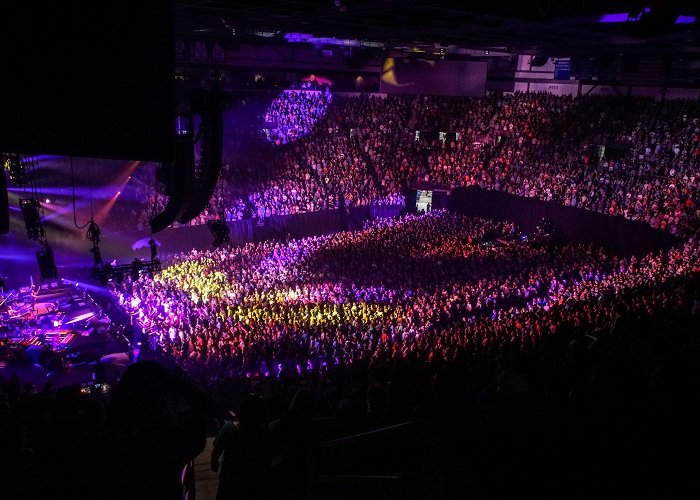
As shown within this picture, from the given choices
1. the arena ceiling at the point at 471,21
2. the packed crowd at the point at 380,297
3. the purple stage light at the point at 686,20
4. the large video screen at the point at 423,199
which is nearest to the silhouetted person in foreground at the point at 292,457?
the arena ceiling at the point at 471,21

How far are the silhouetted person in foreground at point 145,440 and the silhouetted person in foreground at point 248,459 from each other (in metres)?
0.41

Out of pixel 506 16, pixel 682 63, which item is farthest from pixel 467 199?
pixel 506 16

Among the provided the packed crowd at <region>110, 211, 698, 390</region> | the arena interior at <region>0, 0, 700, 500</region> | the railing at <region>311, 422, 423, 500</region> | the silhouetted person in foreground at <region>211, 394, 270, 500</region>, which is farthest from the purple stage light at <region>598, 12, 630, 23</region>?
the silhouetted person in foreground at <region>211, 394, 270, 500</region>

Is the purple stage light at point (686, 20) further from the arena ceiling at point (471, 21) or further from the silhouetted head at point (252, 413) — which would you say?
the silhouetted head at point (252, 413)

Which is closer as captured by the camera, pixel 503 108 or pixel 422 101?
pixel 503 108

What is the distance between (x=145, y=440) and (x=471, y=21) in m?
12.2

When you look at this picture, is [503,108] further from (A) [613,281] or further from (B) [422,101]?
(A) [613,281]

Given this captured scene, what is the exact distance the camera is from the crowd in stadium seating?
73.0 ft

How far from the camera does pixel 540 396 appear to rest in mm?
4199

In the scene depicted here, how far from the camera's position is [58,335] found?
14883 millimetres

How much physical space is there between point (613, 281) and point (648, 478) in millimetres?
13232

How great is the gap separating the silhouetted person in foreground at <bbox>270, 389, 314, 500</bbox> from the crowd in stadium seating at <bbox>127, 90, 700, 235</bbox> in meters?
19.2

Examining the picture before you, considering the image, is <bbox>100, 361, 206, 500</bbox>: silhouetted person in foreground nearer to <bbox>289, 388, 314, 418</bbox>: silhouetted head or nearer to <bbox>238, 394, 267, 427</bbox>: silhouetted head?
<bbox>238, 394, 267, 427</bbox>: silhouetted head

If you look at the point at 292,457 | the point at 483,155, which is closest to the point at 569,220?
the point at 483,155
